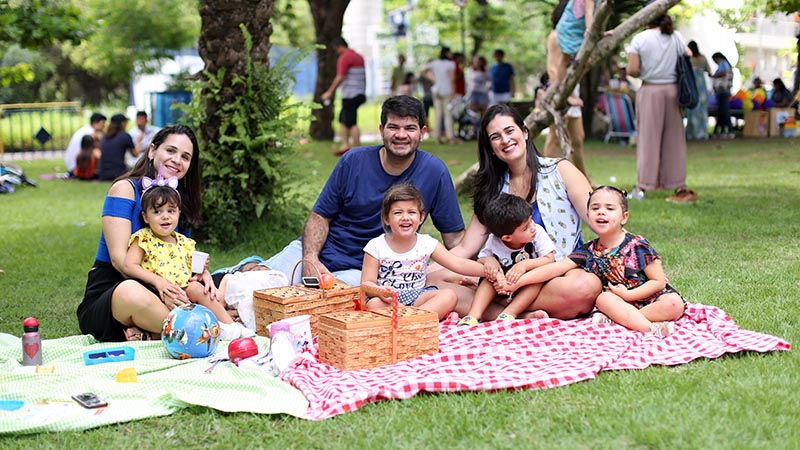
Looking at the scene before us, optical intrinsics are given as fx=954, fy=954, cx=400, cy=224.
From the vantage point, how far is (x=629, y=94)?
61.2ft

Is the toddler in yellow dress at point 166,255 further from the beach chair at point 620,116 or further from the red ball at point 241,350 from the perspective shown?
the beach chair at point 620,116

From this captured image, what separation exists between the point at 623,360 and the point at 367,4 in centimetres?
4847

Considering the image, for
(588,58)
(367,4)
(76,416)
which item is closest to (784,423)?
(76,416)

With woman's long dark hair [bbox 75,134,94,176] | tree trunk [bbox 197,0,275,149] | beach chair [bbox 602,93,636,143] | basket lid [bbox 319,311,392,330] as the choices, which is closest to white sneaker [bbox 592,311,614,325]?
basket lid [bbox 319,311,392,330]

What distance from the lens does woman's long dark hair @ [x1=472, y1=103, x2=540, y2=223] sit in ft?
17.4

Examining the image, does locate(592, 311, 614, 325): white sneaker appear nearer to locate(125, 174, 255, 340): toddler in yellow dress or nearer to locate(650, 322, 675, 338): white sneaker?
locate(650, 322, 675, 338): white sneaker

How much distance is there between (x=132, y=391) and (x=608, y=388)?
6.37 feet

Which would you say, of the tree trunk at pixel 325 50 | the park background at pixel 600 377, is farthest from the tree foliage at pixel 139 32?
the park background at pixel 600 377

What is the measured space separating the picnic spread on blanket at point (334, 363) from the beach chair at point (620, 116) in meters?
13.6

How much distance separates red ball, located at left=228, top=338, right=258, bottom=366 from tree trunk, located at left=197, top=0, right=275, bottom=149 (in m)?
3.66

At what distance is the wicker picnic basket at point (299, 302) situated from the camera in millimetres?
4816

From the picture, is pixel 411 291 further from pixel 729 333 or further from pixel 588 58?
pixel 588 58

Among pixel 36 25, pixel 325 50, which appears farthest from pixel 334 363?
pixel 325 50

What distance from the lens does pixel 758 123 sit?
19547 mm
